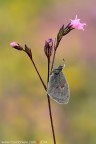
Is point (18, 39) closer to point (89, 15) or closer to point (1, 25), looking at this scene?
point (1, 25)

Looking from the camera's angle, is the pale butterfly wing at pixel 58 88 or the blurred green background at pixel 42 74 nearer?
the pale butterfly wing at pixel 58 88

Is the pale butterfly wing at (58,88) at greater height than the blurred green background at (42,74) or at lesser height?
lesser

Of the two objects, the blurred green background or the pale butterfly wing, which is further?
the blurred green background

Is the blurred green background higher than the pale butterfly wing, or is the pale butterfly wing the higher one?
the blurred green background

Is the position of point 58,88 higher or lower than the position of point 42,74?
lower

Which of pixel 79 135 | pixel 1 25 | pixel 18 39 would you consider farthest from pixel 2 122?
pixel 1 25
